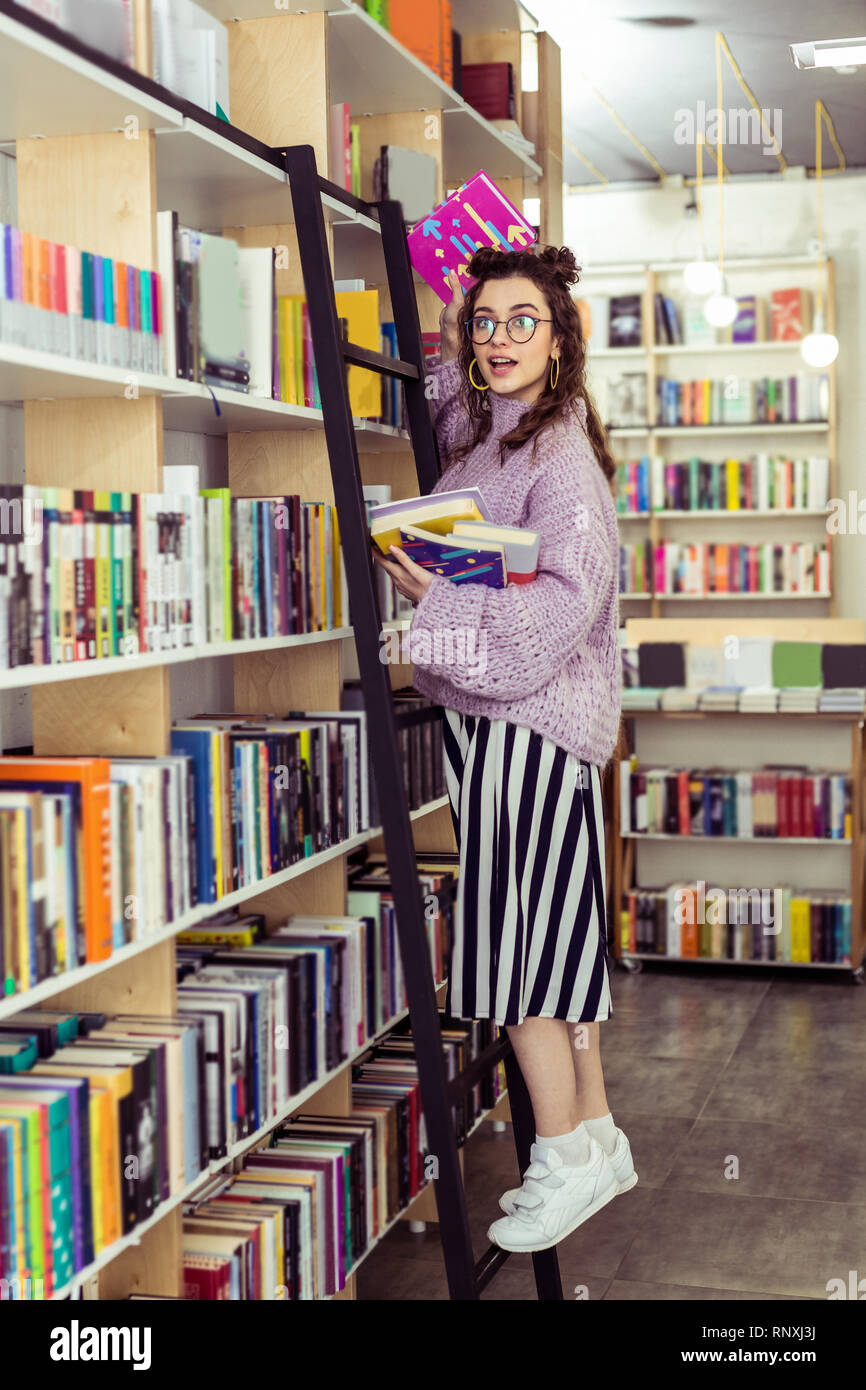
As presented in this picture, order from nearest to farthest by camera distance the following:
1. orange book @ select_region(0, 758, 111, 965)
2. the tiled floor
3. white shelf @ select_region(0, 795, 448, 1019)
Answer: white shelf @ select_region(0, 795, 448, 1019)
orange book @ select_region(0, 758, 111, 965)
the tiled floor

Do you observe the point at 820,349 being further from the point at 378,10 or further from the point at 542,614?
the point at 542,614

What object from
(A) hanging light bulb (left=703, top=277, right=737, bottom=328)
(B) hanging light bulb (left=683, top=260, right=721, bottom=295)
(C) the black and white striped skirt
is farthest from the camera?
(A) hanging light bulb (left=703, top=277, right=737, bottom=328)

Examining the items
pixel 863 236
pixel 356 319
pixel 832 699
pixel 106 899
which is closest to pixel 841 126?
pixel 863 236

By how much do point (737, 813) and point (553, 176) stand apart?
2265 millimetres

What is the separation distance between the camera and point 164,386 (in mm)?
1932

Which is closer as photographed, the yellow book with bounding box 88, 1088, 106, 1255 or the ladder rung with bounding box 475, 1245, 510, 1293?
the yellow book with bounding box 88, 1088, 106, 1255

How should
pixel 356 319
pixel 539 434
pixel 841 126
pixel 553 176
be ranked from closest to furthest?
1. pixel 539 434
2. pixel 356 319
3. pixel 553 176
4. pixel 841 126

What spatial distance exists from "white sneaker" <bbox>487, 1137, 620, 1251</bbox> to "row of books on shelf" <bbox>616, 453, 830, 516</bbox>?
549cm

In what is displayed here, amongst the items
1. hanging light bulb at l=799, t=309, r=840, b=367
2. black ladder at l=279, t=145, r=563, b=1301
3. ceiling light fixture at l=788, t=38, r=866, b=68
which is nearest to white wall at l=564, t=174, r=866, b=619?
hanging light bulb at l=799, t=309, r=840, b=367

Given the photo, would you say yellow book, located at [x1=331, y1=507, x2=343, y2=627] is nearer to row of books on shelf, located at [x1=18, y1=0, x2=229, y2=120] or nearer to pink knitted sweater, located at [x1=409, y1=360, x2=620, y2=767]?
pink knitted sweater, located at [x1=409, y1=360, x2=620, y2=767]

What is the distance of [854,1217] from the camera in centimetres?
306

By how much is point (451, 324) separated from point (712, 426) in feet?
16.7

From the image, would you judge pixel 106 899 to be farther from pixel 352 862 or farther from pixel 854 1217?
pixel 854 1217

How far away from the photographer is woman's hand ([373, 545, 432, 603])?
220 cm
